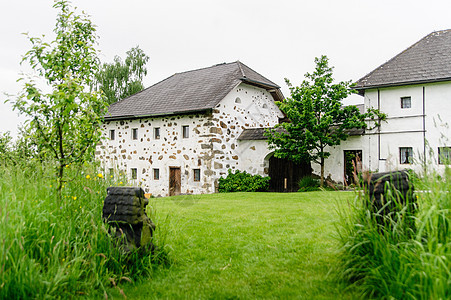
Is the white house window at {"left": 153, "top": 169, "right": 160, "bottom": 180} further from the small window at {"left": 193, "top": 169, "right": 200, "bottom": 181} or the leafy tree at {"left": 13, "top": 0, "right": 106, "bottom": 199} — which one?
the leafy tree at {"left": 13, "top": 0, "right": 106, "bottom": 199}

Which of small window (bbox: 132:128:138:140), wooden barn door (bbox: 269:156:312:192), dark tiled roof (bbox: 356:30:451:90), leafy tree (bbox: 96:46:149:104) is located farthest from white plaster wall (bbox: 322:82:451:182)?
leafy tree (bbox: 96:46:149:104)

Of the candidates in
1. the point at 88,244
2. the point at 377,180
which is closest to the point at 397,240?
the point at 377,180

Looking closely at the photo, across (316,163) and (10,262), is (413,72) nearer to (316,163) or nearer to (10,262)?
(316,163)

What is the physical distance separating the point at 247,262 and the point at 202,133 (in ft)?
41.0

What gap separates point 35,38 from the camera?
4484 mm

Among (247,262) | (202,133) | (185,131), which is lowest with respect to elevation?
(247,262)

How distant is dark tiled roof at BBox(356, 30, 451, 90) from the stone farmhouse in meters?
4.96

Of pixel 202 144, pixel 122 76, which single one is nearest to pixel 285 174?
pixel 202 144

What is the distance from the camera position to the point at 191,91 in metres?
18.7

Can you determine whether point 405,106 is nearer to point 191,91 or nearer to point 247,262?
point 191,91

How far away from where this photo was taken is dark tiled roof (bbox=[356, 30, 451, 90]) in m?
14.6

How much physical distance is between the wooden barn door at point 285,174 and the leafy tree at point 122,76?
56.6 feet

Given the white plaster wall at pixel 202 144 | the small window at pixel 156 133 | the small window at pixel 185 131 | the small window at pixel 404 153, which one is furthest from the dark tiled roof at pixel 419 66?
the small window at pixel 156 133

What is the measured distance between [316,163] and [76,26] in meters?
12.6
